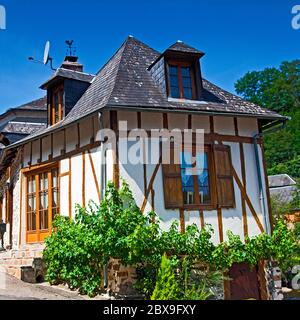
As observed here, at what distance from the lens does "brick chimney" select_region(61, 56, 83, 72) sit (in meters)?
15.2

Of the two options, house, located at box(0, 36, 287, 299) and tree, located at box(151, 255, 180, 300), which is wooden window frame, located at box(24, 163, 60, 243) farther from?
tree, located at box(151, 255, 180, 300)

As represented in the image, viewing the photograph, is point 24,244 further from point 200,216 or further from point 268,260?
point 268,260

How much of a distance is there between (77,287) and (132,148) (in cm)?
275

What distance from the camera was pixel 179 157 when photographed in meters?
8.59

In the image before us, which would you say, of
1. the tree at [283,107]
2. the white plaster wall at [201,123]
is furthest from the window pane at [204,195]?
the tree at [283,107]

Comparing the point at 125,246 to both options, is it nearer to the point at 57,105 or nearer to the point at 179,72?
the point at 179,72

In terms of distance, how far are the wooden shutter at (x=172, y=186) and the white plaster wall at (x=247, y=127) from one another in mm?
1881

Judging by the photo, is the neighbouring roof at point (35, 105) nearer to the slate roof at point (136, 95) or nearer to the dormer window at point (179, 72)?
the slate roof at point (136, 95)

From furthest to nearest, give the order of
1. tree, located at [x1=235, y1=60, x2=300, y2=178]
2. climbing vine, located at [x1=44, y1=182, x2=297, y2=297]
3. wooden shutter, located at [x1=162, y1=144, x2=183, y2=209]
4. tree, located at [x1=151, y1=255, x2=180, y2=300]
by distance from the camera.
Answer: tree, located at [x1=235, y1=60, x2=300, y2=178] → wooden shutter, located at [x1=162, y1=144, x2=183, y2=209] → climbing vine, located at [x1=44, y1=182, x2=297, y2=297] → tree, located at [x1=151, y1=255, x2=180, y2=300]

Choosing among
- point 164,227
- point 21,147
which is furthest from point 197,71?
point 21,147

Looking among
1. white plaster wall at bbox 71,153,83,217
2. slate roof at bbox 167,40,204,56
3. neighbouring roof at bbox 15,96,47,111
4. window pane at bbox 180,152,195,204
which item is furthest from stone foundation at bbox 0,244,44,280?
neighbouring roof at bbox 15,96,47,111

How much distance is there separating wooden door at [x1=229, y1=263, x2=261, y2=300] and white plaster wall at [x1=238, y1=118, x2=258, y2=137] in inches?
109

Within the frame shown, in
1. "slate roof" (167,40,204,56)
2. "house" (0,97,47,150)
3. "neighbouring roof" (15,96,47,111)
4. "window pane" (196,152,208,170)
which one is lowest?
"window pane" (196,152,208,170)
